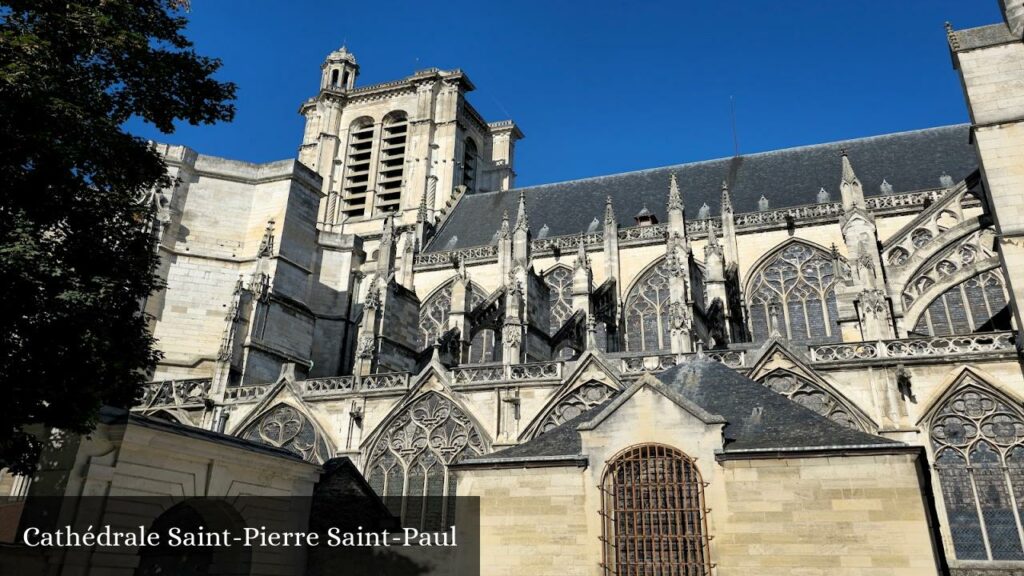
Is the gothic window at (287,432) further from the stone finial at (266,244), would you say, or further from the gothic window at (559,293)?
the gothic window at (559,293)

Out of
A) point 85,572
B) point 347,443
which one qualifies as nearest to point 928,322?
point 347,443

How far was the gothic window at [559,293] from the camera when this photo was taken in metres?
21.7

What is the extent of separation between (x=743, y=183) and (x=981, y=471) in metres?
13.4

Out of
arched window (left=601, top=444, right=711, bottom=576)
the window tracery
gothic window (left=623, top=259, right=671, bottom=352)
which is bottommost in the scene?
arched window (left=601, top=444, right=711, bottom=576)

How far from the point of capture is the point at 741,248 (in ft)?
67.7

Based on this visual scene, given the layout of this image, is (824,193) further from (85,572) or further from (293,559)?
(85,572)

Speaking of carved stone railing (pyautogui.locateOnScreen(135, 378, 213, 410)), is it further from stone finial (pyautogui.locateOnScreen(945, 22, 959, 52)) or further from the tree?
stone finial (pyautogui.locateOnScreen(945, 22, 959, 52))

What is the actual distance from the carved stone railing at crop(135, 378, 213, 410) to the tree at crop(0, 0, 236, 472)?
10292 millimetres

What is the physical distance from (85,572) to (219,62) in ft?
19.0

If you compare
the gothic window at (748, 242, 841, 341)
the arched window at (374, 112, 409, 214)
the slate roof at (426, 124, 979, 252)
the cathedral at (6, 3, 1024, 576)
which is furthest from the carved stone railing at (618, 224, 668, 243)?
the arched window at (374, 112, 409, 214)

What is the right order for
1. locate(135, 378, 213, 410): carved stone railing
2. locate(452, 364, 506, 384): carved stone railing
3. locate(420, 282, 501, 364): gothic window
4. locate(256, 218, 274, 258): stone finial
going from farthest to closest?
1. locate(420, 282, 501, 364): gothic window
2. locate(256, 218, 274, 258): stone finial
3. locate(135, 378, 213, 410): carved stone railing
4. locate(452, 364, 506, 384): carved stone railing

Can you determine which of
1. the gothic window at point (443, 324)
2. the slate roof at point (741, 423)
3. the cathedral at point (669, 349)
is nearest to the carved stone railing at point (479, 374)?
the cathedral at point (669, 349)

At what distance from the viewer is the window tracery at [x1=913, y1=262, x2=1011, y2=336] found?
15.9m

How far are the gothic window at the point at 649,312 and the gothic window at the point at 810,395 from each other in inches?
239
